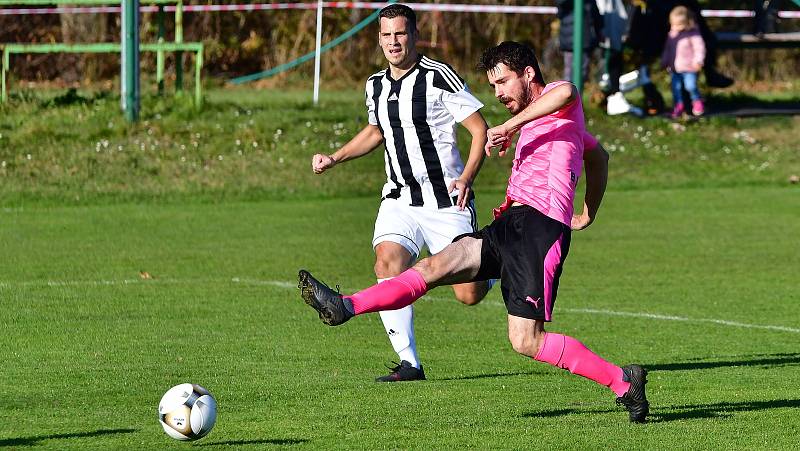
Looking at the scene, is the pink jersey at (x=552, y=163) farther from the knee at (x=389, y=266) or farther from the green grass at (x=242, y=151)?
the green grass at (x=242, y=151)

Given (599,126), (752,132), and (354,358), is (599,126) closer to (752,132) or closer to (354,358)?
(752,132)

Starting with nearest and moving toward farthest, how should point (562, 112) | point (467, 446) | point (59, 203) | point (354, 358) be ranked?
point (467, 446) → point (562, 112) → point (354, 358) → point (59, 203)

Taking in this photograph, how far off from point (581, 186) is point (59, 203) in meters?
6.71

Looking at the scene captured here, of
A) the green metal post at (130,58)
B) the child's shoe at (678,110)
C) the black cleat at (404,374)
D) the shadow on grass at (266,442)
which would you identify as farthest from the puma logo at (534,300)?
the child's shoe at (678,110)

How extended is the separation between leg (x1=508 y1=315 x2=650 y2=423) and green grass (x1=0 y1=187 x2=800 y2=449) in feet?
0.52

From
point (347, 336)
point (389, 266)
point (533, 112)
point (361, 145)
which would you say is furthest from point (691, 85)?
point (533, 112)

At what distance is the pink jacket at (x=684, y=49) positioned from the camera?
2230 centimetres

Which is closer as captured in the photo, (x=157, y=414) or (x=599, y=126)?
(x=157, y=414)

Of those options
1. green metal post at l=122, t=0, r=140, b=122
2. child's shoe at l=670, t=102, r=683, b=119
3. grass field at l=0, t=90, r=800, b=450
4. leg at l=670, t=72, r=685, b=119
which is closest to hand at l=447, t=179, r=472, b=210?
grass field at l=0, t=90, r=800, b=450

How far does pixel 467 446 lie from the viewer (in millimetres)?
6996

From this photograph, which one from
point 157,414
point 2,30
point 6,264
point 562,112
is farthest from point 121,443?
point 2,30

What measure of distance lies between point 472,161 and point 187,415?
2568mm

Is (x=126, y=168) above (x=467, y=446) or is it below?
below

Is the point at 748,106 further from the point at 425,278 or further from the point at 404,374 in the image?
the point at 425,278
